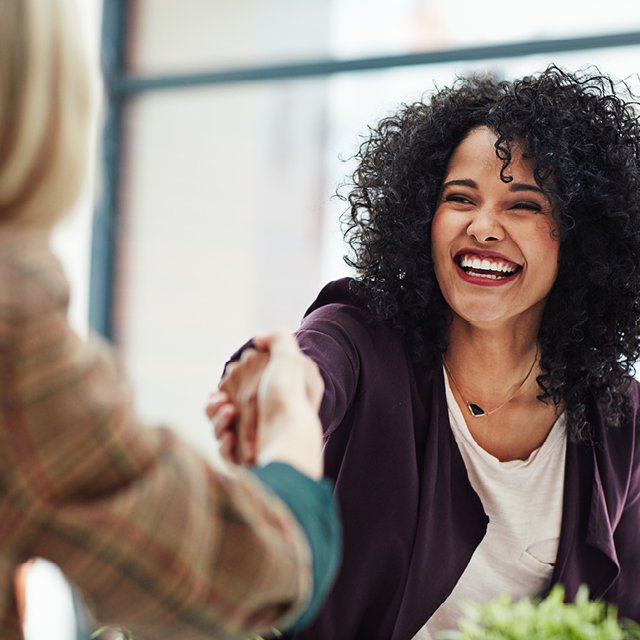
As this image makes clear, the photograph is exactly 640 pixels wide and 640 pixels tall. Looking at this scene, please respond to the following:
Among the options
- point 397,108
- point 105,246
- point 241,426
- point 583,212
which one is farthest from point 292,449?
point 105,246

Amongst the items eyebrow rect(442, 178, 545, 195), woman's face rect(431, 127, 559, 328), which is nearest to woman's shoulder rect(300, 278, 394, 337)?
woman's face rect(431, 127, 559, 328)

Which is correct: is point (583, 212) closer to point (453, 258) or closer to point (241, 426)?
point (453, 258)

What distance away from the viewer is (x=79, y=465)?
862mm

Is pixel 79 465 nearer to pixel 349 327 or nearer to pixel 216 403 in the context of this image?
pixel 216 403

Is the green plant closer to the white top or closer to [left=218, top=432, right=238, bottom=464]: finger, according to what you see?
[left=218, top=432, right=238, bottom=464]: finger

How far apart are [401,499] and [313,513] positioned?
2.66 ft

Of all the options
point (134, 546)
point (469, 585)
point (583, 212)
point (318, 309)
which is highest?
point (583, 212)

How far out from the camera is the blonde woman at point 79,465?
2.77 ft

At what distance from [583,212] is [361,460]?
656 mm

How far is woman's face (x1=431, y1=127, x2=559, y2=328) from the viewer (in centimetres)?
189

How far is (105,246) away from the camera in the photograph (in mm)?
4621

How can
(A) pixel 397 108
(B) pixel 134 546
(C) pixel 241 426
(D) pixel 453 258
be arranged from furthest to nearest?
(A) pixel 397 108 < (D) pixel 453 258 < (C) pixel 241 426 < (B) pixel 134 546

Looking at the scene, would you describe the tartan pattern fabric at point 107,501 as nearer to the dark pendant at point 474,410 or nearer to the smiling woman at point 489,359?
the smiling woman at point 489,359

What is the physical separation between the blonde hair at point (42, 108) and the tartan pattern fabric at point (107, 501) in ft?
0.13
